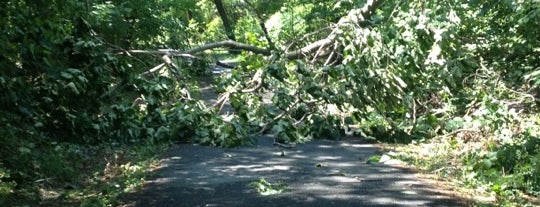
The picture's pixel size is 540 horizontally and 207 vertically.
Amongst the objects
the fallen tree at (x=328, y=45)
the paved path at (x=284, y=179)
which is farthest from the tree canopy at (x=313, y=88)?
the paved path at (x=284, y=179)

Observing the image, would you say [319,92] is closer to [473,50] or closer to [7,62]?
[473,50]

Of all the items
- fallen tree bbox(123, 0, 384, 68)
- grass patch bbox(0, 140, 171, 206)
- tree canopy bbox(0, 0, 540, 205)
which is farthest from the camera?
fallen tree bbox(123, 0, 384, 68)

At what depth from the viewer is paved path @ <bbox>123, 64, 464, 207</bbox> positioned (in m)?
5.33

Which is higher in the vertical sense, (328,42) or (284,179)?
(328,42)

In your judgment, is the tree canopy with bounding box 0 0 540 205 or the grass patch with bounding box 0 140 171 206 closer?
the grass patch with bounding box 0 140 171 206

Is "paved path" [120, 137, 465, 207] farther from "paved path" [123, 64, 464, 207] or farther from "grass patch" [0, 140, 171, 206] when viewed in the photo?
"grass patch" [0, 140, 171, 206]

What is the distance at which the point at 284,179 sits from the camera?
6.25 m

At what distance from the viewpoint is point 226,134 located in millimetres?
8234

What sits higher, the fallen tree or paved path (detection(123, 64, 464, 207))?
the fallen tree

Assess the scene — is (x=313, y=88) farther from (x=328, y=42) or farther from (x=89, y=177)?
(x=89, y=177)

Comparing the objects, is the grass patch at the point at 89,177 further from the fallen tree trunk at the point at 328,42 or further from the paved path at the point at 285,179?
the fallen tree trunk at the point at 328,42

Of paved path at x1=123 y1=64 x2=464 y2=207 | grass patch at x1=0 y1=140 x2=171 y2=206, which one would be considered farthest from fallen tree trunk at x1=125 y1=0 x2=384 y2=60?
grass patch at x1=0 y1=140 x2=171 y2=206

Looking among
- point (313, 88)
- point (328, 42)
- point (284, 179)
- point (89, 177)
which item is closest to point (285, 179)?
point (284, 179)

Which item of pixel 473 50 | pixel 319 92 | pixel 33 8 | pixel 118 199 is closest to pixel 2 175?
pixel 118 199
